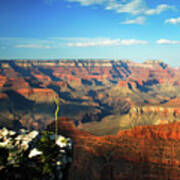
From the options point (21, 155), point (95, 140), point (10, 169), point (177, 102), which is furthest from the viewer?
point (177, 102)

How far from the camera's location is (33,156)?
27.5 metres

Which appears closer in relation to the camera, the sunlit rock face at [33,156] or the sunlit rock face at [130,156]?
the sunlit rock face at [33,156]

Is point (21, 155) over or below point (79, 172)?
over

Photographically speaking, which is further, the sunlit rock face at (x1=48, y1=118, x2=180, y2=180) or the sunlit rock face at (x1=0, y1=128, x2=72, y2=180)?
the sunlit rock face at (x1=48, y1=118, x2=180, y2=180)

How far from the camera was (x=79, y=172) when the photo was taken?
1874 inches

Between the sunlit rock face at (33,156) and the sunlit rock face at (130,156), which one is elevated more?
the sunlit rock face at (33,156)

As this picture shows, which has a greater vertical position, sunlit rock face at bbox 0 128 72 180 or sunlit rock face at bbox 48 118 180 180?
sunlit rock face at bbox 0 128 72 180

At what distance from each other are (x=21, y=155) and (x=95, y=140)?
138 ft

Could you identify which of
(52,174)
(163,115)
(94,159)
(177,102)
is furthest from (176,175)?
(177,102)

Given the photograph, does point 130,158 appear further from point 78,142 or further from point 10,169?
point 10,169

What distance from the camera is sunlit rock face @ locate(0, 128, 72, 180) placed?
24378 mm

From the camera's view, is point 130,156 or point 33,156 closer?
point 33,156

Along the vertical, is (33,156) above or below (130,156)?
above

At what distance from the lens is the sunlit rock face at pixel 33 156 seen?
24378 millimetres
